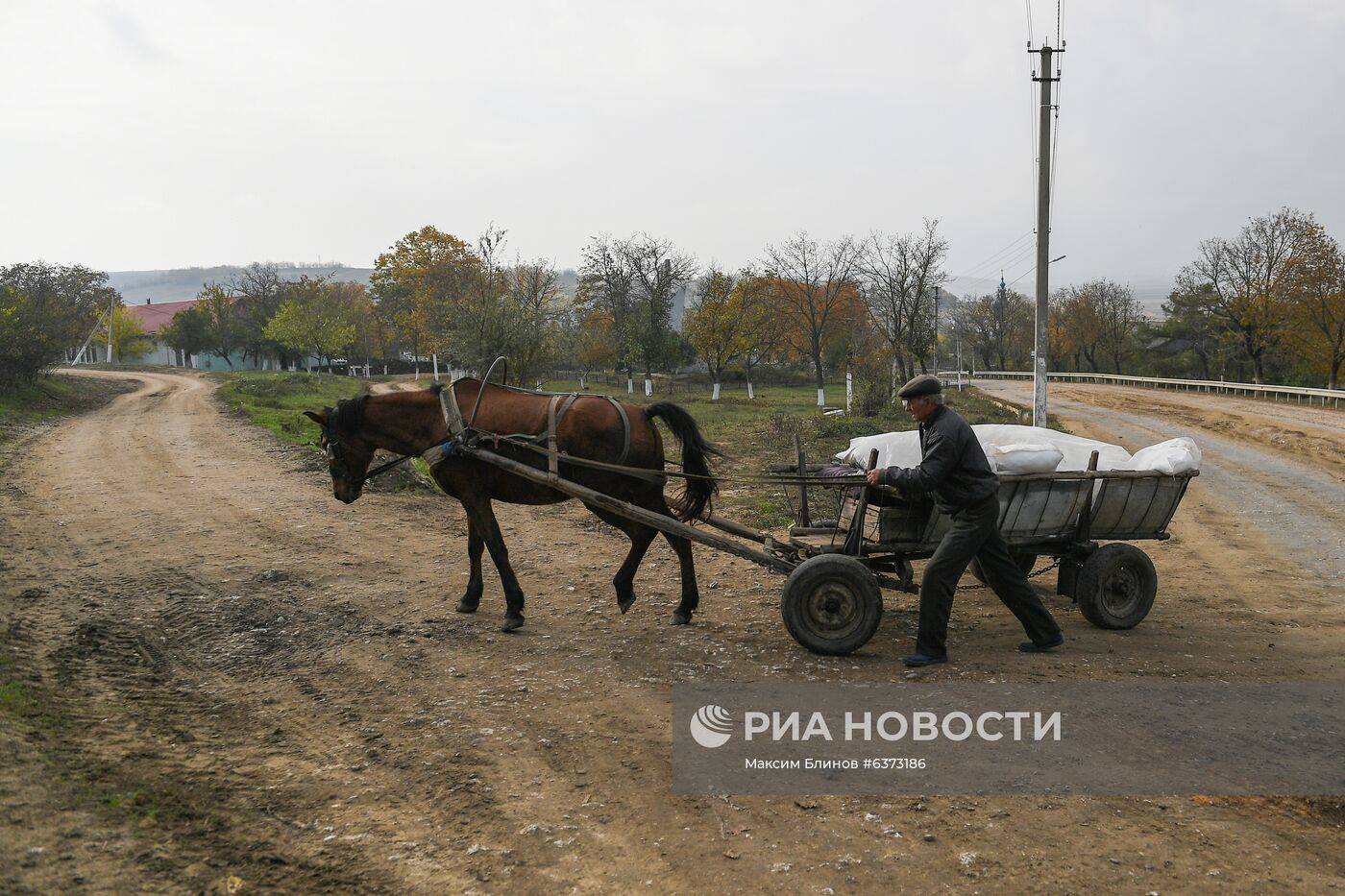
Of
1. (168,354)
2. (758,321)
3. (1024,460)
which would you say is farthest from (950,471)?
Result: (168,354)

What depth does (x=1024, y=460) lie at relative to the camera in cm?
603

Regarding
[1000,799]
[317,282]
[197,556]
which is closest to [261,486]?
[197,556]

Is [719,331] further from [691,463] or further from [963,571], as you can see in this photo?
[963,571]

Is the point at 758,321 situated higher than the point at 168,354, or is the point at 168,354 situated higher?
the point at 758,321

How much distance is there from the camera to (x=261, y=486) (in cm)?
1187

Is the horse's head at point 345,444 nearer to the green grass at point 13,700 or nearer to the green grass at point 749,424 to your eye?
the green grass at point 13,700

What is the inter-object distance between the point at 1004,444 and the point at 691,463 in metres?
2.46

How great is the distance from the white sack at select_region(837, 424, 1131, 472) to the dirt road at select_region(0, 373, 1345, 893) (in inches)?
51.0

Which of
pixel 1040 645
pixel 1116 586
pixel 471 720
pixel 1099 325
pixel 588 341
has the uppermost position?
pixel 1099 325

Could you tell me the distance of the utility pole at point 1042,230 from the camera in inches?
572

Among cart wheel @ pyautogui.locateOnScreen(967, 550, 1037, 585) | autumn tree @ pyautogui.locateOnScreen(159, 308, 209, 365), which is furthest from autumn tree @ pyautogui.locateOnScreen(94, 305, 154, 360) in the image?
cart wheel @ pyautogui.locateOnScreen(967, 550, 1037, 585)

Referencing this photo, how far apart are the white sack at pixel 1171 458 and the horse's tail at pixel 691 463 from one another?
3211 millimetres

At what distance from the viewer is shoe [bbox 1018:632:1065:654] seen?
19.0 ft

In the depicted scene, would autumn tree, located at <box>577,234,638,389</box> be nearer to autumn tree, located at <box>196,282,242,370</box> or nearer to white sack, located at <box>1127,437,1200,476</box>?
autumn tree, located at <box>196,282,242,370</box>
